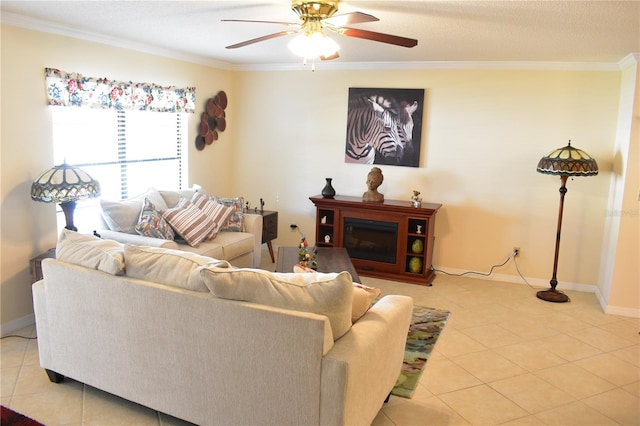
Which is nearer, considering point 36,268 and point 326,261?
point 36,268

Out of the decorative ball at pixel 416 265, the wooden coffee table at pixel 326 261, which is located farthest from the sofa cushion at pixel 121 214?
the decorative ball at pixel 416 265

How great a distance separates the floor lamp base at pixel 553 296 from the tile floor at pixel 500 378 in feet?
0.36

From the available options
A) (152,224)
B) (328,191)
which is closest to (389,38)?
(152,224)

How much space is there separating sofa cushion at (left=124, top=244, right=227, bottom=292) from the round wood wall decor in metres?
3.43

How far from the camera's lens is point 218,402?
8.32 feet

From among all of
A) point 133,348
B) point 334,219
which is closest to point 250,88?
point 334,219

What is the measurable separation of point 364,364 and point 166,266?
1122 mm

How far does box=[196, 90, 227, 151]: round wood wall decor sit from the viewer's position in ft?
19.8

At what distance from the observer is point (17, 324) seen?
3994 millimetres

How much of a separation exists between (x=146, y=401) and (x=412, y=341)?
204 centimetres

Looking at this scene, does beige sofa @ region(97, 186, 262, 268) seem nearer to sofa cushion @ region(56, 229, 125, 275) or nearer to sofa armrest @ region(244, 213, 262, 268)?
A: sofa armrest @ region(244, 213, 262, 268)

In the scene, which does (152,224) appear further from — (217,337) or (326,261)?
(217,337)

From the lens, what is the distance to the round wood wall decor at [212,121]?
6031 millimetres

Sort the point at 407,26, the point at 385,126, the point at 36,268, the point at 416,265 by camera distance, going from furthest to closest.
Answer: the point at 385,126 < the point at 416,265 < the point at 36,268 < the point at 407,26
